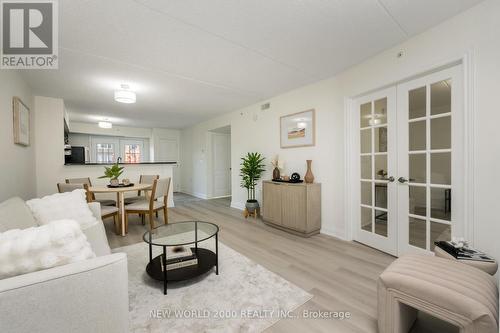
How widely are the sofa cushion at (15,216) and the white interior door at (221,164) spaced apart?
4.90 meters

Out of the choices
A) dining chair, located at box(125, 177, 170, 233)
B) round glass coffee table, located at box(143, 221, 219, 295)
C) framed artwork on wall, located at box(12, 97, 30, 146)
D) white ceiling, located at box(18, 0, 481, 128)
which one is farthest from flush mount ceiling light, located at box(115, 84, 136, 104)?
round glass coffee table, located at box(143, 221, 219, 295)

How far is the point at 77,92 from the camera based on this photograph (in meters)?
3.70

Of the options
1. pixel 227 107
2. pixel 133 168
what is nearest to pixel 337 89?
pixel 227 107

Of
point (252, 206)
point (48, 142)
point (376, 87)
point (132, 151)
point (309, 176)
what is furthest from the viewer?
point (132, 151)

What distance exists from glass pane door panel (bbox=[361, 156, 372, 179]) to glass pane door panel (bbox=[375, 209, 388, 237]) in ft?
1.57

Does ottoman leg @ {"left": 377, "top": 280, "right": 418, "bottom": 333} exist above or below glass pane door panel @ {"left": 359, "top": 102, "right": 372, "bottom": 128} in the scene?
below

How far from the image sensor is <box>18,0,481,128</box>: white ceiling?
5.77ft

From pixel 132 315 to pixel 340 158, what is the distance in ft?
9.88

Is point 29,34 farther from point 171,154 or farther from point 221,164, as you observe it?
point 171,154

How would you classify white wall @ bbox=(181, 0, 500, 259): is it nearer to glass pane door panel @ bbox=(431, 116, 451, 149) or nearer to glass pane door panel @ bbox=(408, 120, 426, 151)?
glass pane door panel @ bbox=(431, 116, 451, 149)

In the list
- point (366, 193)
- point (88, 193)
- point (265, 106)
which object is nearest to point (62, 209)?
point (88, 193)

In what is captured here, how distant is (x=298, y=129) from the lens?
3.72 metres

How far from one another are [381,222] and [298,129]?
1.92 metres

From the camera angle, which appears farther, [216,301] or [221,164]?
[221,164]
